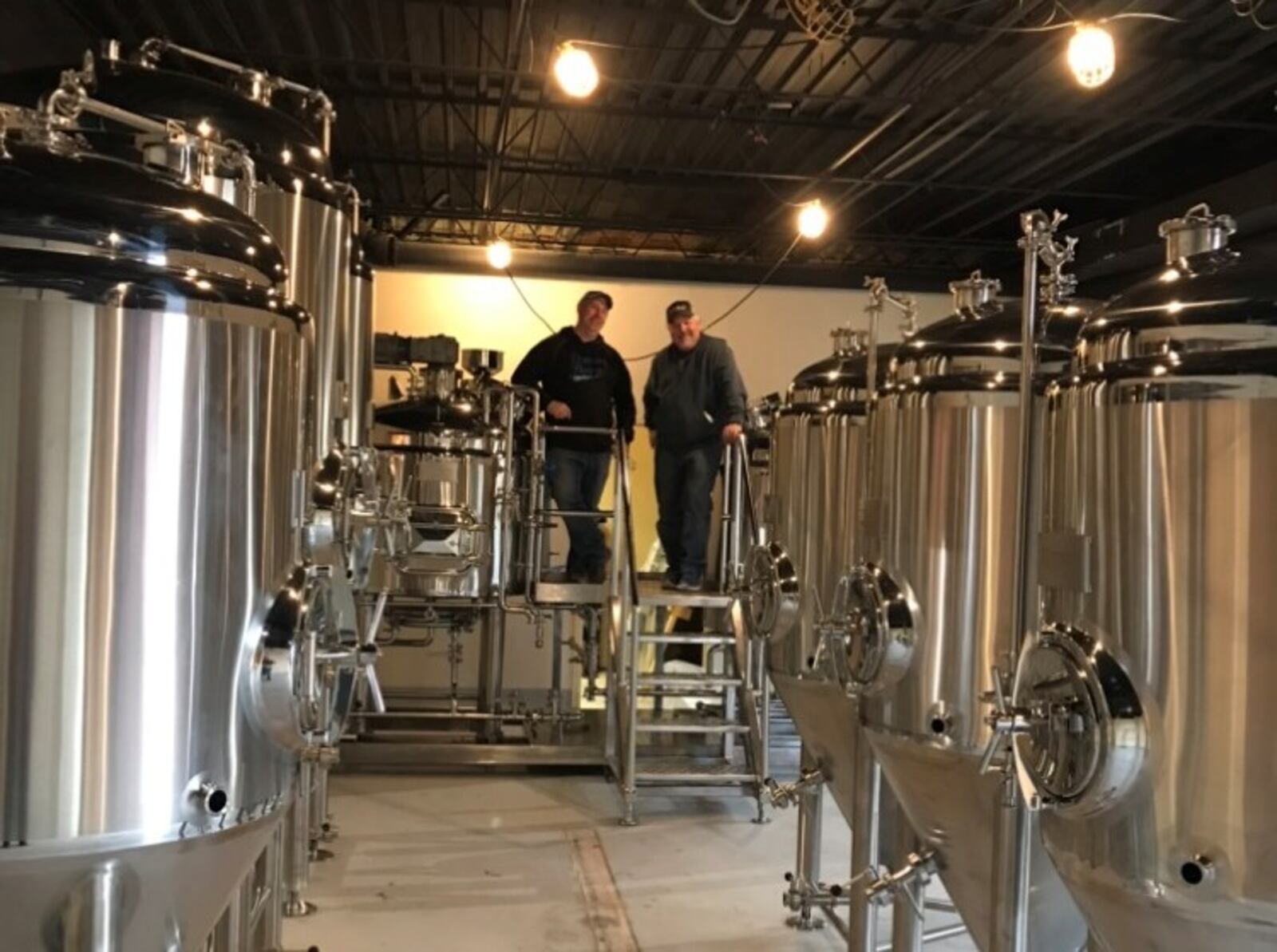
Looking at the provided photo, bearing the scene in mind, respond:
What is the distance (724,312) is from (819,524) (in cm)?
590

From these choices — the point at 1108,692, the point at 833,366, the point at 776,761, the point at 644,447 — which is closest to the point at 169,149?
the point at 1108,692

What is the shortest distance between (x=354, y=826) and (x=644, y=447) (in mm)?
4500

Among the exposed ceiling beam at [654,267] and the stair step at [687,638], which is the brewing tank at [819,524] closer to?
the stair step at [687,638]

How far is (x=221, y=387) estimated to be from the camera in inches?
62.9

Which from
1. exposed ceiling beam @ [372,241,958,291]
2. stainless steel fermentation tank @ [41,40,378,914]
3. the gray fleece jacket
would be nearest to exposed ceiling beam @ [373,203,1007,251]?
exposed ceiling beam @ [372,241,958,291]

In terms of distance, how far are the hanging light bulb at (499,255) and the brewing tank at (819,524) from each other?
15.8 feet

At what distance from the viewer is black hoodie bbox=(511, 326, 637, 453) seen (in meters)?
6.48

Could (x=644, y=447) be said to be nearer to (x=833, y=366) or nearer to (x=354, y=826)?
(x=354, y=826)

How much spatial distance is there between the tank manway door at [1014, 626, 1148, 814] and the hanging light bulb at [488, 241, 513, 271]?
6.95 m

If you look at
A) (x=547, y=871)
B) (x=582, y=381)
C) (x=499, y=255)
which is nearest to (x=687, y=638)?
(x=547, y=871)

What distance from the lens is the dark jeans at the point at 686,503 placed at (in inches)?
238

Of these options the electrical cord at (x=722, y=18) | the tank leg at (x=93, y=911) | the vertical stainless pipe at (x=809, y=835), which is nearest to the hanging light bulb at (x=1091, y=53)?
the electrical cord at (x=722, y=18)

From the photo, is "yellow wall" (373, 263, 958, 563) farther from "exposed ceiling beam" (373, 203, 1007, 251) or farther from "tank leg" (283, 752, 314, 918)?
"tank leg" (283, 752, 314, 918)

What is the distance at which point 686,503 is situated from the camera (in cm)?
609
